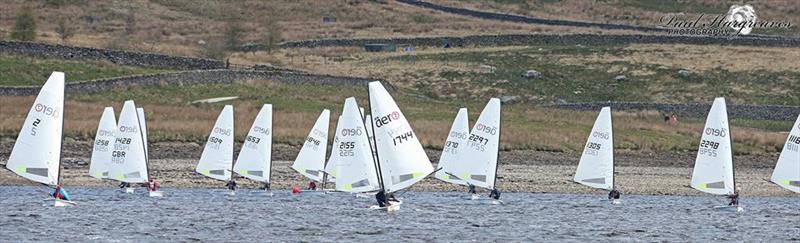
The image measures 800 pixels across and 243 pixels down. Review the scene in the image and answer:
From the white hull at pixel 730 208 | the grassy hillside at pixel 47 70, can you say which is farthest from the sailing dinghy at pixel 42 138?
the grassy hillside at pixel 47 70

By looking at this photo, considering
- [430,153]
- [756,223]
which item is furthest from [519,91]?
[756,223]

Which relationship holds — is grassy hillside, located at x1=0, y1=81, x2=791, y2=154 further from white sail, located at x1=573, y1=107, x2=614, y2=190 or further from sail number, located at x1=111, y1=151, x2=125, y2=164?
white sail, located at x1=573, y1=107, x2=614, y2=190

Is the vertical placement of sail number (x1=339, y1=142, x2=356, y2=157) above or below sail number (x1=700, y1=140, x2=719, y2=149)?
below

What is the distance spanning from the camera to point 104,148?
Answer: 5928 centimetres

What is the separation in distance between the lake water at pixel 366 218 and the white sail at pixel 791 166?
1361 mm

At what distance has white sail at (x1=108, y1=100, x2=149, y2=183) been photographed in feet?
191

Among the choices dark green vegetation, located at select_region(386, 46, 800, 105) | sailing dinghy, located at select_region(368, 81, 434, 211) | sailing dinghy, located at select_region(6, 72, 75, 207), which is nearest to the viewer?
sailing dinghy, located at select_region(6, 72, 75, 207)

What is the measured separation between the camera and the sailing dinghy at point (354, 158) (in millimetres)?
49312

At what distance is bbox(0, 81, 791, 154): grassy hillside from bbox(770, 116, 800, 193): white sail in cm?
2250

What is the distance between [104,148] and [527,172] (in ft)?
65.0

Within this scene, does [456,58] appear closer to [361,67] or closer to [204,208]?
[361,67]

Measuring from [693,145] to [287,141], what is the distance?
21.0 m

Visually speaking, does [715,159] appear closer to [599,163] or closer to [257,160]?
[599,163]

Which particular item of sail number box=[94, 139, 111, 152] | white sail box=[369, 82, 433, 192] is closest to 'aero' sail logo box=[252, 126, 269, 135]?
sail number box=[94, 139, 111, 152]
